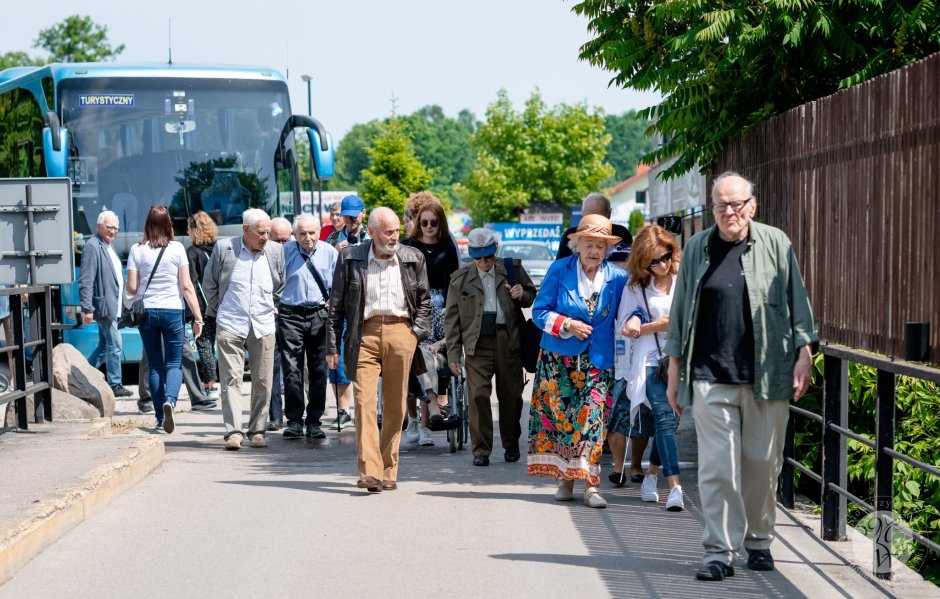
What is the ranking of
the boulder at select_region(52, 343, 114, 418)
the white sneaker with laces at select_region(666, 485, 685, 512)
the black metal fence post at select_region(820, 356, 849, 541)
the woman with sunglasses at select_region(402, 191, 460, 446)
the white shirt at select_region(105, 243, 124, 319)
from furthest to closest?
the white shirt at select_region(105, 243, 124, 319) → the boulder at select_region(52, 343, 114, 418) → the woman with sunglasses at select_region(402, 191, 460, 446) → the white sneaker with laces at select_region(666, 485, 685, 512) → the black metal fence post at select_region(820, 356, 849, 541)

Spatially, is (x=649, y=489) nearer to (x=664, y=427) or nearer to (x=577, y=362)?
(x=664, y=427)

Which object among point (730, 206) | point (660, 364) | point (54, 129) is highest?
point (54, 129)

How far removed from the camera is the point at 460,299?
10.6m

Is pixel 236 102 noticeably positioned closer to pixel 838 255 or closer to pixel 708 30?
pixel 708 30

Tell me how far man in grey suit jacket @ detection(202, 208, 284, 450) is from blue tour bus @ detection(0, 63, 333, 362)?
17.4 ft

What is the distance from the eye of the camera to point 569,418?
29.1 feet

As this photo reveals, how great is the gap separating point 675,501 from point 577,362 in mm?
1089

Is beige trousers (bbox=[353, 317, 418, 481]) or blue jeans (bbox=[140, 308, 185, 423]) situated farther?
blue jeans (bbox=[140, 308, 185, 423])

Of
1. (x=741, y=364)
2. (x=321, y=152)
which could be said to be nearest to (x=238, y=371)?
(x=741, y=364)

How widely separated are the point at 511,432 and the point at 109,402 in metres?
4.09

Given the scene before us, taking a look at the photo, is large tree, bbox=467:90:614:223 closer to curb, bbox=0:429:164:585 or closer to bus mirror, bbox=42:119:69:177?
bus mirror, bbox=42:119:69:177

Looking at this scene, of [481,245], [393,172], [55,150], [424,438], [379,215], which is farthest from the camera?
[393,172]

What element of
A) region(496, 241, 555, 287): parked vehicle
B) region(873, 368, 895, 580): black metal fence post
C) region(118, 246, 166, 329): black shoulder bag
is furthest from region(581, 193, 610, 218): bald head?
region(496, 241, 555, 287): parked vehicle

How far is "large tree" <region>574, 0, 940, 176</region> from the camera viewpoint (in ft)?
30.2
